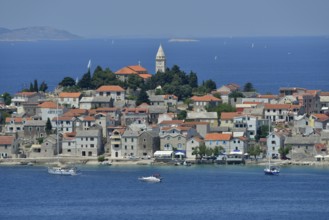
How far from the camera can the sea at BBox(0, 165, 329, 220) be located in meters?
44.5

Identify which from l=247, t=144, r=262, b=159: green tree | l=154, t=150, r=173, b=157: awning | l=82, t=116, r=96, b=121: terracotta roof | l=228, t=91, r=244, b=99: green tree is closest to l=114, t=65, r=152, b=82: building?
l=228, t=91, r=244, b=99: green tree

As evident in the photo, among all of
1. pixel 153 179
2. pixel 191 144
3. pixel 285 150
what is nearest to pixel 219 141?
pixel 191 144

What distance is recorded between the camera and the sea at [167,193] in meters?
44.5

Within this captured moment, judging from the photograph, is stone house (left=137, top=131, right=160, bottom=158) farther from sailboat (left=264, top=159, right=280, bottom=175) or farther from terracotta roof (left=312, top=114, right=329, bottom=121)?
terracotta roof (left=312, top=114, right=329, bottom=121)

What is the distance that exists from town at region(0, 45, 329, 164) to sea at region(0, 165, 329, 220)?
5.67 feet

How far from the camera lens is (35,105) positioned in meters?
64.8

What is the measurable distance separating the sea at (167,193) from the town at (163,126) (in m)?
1.73

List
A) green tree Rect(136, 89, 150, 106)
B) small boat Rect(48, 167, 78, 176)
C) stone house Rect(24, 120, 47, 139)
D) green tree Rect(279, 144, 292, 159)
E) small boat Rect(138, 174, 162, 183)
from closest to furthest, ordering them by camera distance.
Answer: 1. small boat Rect(138, 174, 162, 183)
2. small boat Rect(48, 167, 78, 176)
3. green tree Rect(279, 144, 292, 159)
4. stone house Rect(24, 120, 47, 139)
5. green tree Rect(136, 89, 150, 106)

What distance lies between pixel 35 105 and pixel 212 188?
670 inches

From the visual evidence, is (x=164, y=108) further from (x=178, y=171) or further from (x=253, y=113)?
(x=178, y=171)

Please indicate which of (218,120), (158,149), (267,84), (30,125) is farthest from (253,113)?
(267,84)

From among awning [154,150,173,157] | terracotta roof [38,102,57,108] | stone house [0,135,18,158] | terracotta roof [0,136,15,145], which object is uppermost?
terracotta roof [38,102,57,108]

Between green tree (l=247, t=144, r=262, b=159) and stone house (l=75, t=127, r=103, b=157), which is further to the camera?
stone house (l=75, t=127, r=103, b=157)

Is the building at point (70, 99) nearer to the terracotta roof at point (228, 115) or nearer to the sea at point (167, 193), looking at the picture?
the terracotta roof at point (228, 115)
